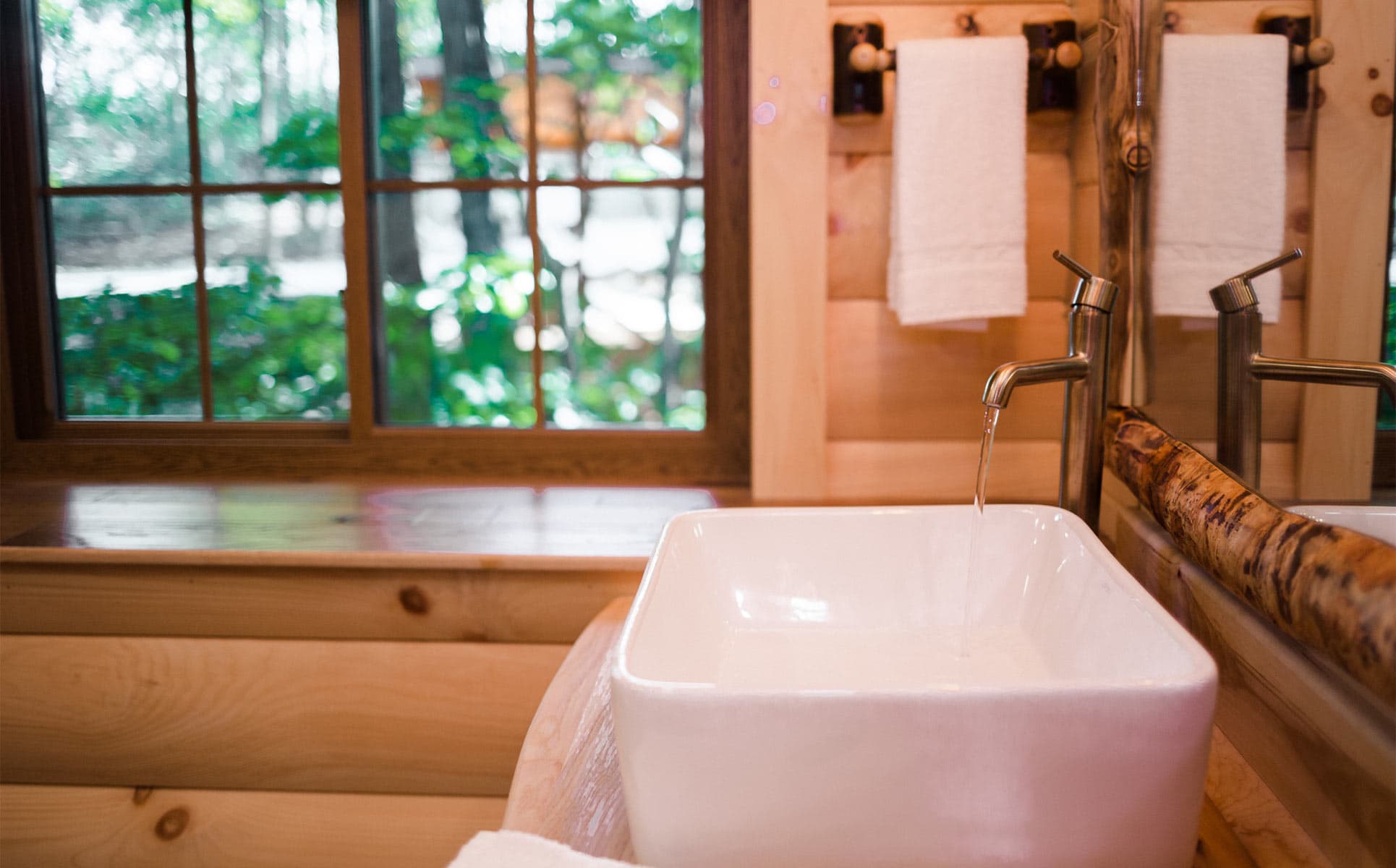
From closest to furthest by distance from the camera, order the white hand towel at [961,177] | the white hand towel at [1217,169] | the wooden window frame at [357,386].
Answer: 1. the white hand towel at [1217,169]
2. the white hand towel at [961,177]
3. the wooden window frame at [357,386]

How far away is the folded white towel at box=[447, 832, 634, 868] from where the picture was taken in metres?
0.64

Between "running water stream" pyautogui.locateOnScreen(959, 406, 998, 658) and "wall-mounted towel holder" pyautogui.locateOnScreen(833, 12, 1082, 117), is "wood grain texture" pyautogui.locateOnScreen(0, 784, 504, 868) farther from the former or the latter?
"wall-mounted towel holder" pyautogui.locateOnScreen(833, 12, 1082, 117)

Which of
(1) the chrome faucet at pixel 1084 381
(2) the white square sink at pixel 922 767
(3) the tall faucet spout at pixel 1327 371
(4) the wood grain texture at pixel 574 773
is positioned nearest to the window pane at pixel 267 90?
(4) the wood grain texture at pixel 574 773

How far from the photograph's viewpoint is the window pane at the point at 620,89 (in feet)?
6.06

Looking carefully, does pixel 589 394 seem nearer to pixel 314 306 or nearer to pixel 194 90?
pixel 314 306

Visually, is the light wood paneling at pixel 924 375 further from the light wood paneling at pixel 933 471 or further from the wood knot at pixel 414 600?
the wood knot at pixel 414 600

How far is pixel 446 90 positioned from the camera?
6.20ft

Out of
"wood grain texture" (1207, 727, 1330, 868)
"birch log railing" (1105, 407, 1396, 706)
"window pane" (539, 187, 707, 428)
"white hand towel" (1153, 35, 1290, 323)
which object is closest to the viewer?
"birch log railing" (1105, 407, 1396, 706)

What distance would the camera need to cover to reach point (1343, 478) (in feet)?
2.22

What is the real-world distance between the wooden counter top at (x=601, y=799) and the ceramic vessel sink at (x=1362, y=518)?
0.71 ft

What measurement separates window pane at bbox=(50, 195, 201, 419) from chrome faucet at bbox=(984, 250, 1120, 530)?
61.4 inches

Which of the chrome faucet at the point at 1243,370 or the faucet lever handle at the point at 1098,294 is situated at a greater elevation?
the faucet lever handle at the point at 1098,294

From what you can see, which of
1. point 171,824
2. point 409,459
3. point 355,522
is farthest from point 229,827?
point 409,459

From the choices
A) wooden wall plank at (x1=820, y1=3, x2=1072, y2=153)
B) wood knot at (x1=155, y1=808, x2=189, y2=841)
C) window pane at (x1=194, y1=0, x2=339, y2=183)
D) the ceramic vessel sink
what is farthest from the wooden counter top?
window pane at (x1=194, y1=0, x2=339, y2=183)
